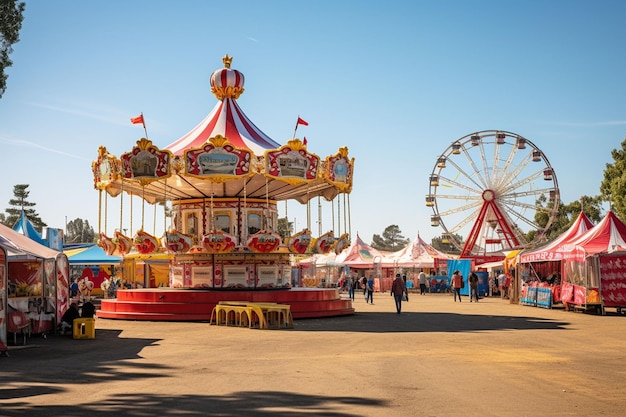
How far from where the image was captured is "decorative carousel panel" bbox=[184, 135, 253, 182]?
67.0 feet

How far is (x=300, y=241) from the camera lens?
2172 centimetres

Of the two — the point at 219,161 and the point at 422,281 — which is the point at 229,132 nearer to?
the point at 219,161

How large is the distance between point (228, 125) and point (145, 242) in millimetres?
4402

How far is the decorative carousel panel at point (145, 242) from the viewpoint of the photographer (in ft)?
71.6

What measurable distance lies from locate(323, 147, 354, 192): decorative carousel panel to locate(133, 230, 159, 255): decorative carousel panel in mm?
5393

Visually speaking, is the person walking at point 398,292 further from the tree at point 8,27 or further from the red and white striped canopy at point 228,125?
the tree at point 8,27

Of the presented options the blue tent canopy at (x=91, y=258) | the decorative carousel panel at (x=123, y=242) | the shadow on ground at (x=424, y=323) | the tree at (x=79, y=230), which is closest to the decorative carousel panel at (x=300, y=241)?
the shadow on ground at (x=424, y=323)

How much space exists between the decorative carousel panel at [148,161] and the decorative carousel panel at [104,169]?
2.88 ft

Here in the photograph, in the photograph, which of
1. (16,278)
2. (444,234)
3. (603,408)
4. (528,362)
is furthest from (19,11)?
(444,234)

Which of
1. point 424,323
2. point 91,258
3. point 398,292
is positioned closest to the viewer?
point 424,323

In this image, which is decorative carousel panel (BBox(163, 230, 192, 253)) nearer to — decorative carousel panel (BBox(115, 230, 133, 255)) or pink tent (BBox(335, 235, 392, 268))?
decorative carousel panel (BBox(115, 230, 133, 255))

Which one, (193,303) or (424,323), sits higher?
(193,303)

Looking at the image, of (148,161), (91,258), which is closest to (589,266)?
(148,161)

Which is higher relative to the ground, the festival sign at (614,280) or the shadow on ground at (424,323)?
the festival sign at (614,280)
